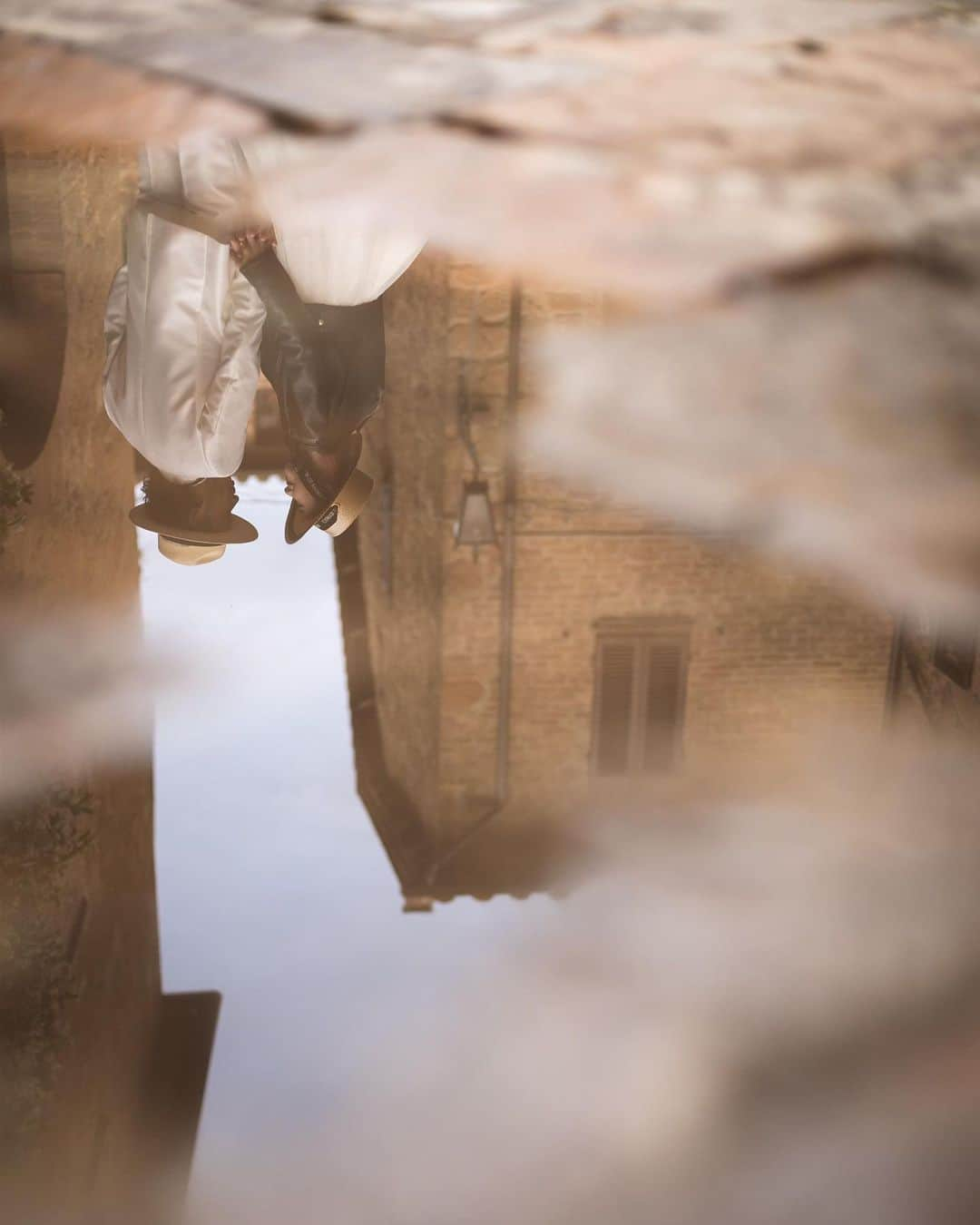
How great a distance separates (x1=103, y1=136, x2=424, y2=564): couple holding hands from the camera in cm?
124

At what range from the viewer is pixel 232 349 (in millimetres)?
1453

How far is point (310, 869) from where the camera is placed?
763 millimetres

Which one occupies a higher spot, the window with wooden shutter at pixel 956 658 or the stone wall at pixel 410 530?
the window with wooden shutter at pixel 956 658

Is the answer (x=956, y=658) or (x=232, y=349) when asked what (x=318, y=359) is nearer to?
(x=232, y=349)

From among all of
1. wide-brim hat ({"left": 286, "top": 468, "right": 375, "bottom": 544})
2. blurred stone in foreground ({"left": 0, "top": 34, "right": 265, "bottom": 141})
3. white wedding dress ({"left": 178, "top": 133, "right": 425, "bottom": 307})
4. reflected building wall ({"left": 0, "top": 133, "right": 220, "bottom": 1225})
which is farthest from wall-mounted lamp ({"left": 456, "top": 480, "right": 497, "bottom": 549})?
blurred stone in foreground ({"left": 0, "top": 34, "right": 265, "bottom": 141})

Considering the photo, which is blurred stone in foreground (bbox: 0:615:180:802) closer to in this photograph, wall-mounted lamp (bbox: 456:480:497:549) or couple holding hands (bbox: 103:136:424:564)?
couple holding hands (bbox: 103:136:424:564)

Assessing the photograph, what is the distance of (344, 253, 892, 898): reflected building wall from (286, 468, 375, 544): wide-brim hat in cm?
2

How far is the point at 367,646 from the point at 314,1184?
0.54 metres

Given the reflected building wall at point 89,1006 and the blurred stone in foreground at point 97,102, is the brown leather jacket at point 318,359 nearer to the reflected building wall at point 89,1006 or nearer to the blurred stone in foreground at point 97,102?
the reflected building wall at point 89,1006

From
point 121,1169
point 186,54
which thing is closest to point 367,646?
point 121,1169

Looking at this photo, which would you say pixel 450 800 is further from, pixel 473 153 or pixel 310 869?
pixel 473 153

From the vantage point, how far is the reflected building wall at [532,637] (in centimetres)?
86

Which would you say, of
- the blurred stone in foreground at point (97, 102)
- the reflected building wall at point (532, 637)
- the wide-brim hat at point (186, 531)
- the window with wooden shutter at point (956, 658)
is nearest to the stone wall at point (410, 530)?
the reflected building wall at point (532, 637)

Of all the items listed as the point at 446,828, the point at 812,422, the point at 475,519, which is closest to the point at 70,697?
the point at 446,828
